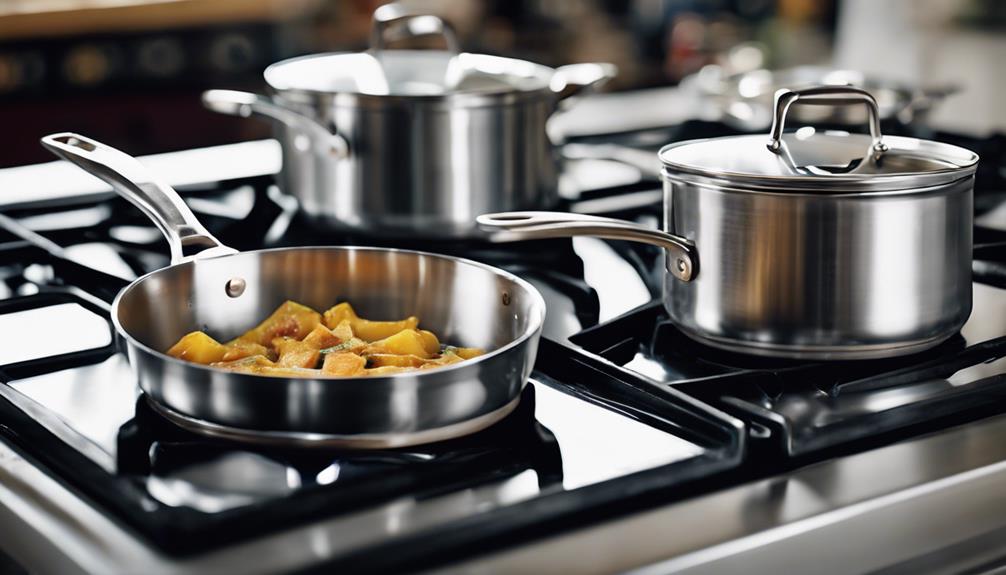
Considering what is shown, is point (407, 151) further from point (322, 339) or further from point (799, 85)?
point (799, 85)

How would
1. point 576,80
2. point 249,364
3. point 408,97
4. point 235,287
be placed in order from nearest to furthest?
point 249,364 < point 235,287 < point 408,97 < point 576,80

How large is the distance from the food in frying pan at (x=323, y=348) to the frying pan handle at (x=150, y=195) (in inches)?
2.9

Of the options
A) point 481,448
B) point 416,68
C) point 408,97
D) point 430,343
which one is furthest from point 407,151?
point 481,448

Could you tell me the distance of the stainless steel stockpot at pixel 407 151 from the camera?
1.05m

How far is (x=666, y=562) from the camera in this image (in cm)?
58

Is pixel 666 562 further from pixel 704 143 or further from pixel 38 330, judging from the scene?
pixel 38 330

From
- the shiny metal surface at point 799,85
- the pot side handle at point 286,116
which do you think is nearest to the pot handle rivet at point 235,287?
the pot side handle at point 286,116

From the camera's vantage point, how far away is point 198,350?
0.72 m

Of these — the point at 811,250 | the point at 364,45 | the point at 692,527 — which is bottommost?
the point at 692,527

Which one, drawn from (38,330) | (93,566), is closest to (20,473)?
(93,566)

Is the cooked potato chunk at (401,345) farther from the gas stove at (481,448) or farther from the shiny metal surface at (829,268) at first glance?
the shiny metal surface at (829,268)

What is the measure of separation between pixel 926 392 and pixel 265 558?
416 mm

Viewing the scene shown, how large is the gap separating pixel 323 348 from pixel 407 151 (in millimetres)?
339

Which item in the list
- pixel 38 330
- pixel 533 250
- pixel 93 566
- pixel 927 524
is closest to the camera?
pixel 93 566
